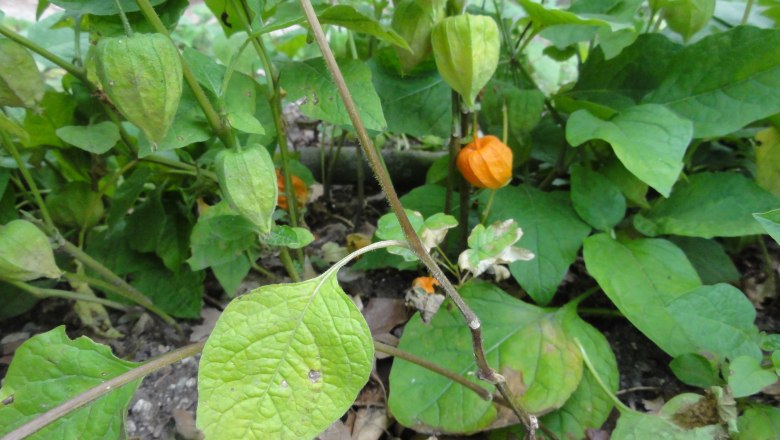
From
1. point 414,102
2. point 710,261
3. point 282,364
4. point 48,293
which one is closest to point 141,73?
point 282,364

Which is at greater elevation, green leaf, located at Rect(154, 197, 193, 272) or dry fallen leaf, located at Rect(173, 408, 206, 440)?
green leaf, located at Rect(154, 197, 193, 272)

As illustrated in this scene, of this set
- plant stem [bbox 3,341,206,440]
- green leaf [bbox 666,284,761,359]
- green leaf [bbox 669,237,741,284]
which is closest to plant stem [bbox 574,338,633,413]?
green leaf [bbox 666,284,761,359]

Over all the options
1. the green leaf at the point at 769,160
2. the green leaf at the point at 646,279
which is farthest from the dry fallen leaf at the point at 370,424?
the green leaf at the point at 769,160

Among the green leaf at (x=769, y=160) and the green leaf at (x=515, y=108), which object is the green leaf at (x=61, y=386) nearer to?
the green leaf at (x=515, y=108)

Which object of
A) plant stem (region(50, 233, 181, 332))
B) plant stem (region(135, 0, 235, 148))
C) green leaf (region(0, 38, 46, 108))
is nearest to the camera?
plant stem (region(135, 0, 235, 148))

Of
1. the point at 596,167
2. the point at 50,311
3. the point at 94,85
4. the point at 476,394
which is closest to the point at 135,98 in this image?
the point at 94,85

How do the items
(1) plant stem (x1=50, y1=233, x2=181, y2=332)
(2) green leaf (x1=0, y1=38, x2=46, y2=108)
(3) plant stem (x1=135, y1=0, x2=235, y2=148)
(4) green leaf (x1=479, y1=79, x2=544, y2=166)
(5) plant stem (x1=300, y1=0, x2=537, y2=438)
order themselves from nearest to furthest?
(5) plant stem (x1=300, y1=0, x2=537, y2=438)
(3) plant stem (x1=135, y1=0, x2=235, y2=148)
(2) green leaf (x1=0, y1=38, x2=46, y2=108)
(1) plant stem (x1=50, y1=233, x2=181, y2=332)
(4) green leaf (x1=479, y1=79, x2=544, y2=166)

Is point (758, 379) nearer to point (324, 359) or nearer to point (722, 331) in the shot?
point (722, 331)

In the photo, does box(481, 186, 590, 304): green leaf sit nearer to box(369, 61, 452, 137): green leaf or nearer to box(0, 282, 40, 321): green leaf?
box(369, 61, 452, 137): green leaf

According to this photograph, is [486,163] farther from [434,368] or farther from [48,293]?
[48,293]
